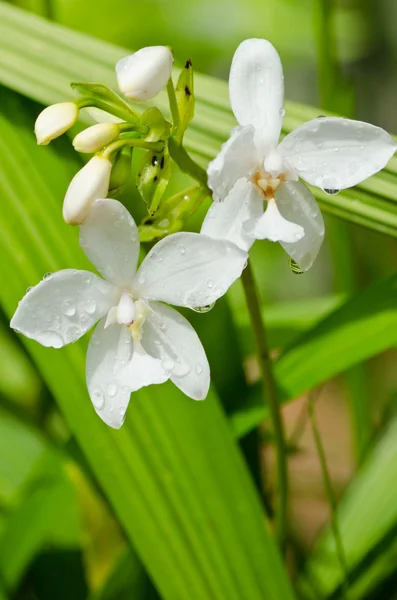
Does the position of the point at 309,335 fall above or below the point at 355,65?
above

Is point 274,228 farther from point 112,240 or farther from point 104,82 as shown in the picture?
point 104,82

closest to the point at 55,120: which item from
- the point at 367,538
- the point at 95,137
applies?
the point at 95,137

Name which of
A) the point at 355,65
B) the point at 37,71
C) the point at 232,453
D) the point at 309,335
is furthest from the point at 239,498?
the point at 355,65

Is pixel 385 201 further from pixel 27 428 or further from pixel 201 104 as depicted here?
pixel 27 428

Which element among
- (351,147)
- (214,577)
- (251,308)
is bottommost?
(214,577)

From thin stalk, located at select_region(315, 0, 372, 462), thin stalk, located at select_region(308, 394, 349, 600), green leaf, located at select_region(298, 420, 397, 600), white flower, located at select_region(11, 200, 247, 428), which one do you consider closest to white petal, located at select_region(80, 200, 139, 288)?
white flower, located at select_region(11, 200, 247, 428)

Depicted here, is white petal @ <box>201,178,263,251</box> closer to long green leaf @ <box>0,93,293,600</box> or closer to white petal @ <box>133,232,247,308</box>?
white petal @ <box>133,232,247,308</box>

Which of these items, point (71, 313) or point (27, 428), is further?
point (27, 428)
